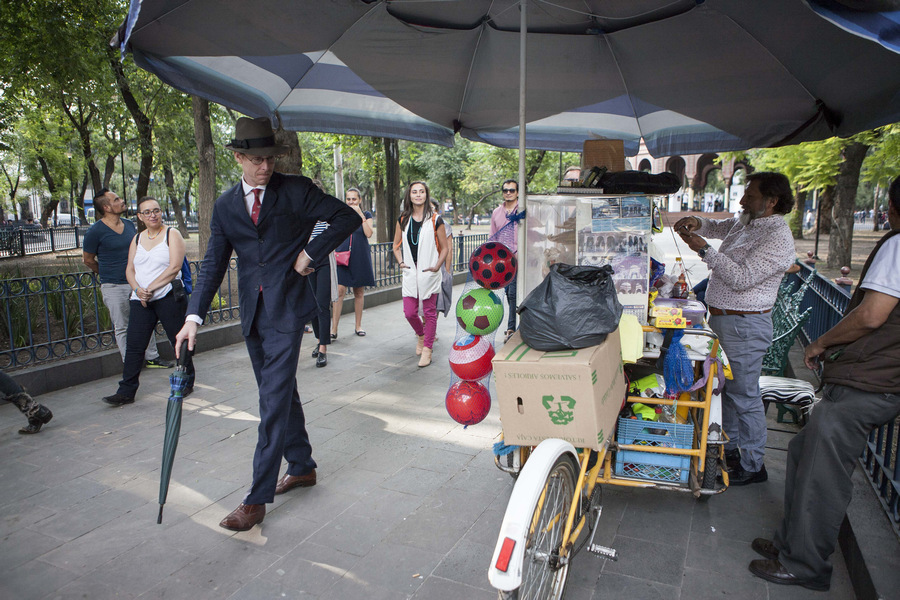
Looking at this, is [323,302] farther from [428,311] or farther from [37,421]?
[37,421]

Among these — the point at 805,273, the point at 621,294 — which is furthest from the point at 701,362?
the point at 805,273

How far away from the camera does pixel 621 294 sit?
329 centimetres

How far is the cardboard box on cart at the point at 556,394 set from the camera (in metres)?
2.49

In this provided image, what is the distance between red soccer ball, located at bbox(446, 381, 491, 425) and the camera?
3.04 meters

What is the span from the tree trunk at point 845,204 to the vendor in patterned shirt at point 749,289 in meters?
11.9

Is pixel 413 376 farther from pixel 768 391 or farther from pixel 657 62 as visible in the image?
pixel 657 62

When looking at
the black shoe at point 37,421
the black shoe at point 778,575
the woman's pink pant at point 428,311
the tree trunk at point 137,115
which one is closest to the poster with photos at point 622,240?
the black shoe at point 778,575

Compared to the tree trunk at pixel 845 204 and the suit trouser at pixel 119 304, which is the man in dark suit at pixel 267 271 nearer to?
the suit trouser at pixel 119 304

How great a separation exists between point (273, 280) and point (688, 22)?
288cm

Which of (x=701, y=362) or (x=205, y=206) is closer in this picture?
(x=701, y=362)

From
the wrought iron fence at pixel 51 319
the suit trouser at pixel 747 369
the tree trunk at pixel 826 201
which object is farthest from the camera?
the tree trunk at pixel 826 201

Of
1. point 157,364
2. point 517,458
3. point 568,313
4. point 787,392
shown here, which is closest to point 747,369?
point 787,392

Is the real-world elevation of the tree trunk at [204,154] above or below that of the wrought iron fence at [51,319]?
above

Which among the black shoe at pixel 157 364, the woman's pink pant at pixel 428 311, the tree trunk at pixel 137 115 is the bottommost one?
the black shoe at pixel 157 364
